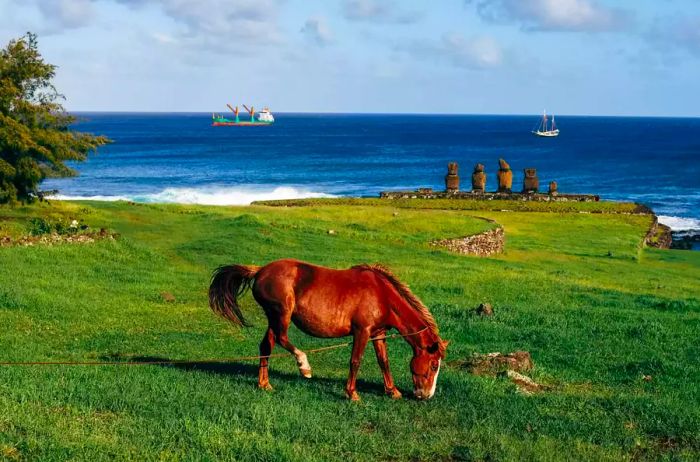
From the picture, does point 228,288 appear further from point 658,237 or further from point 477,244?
point 658,237

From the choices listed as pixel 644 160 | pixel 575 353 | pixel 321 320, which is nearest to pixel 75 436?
pixel 321 320

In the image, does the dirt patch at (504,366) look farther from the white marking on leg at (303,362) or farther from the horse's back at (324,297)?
the white marking on leg at (303,362)

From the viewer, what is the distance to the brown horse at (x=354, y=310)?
11.8m

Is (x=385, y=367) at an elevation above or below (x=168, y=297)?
above

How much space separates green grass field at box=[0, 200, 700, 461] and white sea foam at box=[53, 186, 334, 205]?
50.3m

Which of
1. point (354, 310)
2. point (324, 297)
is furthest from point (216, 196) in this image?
point (354, 310)

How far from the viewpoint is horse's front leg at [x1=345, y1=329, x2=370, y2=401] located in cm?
1182

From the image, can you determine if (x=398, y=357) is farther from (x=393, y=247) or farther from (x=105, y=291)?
(x=393, y=247)

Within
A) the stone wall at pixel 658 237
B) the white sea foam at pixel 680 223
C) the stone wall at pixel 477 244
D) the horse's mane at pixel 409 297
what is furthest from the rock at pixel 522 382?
the white sea foam at pixel 680 223

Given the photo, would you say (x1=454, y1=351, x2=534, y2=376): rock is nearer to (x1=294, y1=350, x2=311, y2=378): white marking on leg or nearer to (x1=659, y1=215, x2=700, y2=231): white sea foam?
(x1=294, y1=350, x2=311, y2=378): white marking on leg

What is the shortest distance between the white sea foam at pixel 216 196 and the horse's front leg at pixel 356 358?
73.6 metres

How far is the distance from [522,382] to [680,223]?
63.2m

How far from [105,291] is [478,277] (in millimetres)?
12996

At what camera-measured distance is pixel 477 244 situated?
41.7 m
